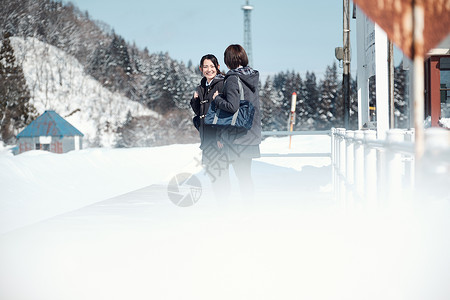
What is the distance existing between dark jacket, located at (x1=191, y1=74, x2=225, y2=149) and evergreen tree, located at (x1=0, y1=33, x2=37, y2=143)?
46.0 metres

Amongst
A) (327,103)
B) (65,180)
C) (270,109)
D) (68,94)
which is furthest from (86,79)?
(65,180)

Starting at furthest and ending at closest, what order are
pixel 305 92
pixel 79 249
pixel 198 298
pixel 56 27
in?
pixel 305 92, pixel 56 27, pixel 79 249, pixel 198 298

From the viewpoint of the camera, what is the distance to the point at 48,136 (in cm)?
4400

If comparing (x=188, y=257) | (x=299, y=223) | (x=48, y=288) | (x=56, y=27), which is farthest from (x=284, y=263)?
(x=56, y=27)

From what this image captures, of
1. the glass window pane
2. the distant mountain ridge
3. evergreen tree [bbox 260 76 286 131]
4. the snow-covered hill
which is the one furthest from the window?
evergreen tree [bbox 260 76 286 131]

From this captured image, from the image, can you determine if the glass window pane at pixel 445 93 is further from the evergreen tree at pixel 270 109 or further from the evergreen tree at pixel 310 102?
the evergreen tree at pixel 310 102

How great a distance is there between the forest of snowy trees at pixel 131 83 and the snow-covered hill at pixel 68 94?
1541mm

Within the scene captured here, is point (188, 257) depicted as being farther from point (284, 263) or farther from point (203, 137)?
point (203, 137)

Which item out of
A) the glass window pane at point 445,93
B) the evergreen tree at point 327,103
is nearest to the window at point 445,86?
the glass window pane at point 445,93

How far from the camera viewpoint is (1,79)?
170ft

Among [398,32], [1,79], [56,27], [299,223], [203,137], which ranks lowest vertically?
[299,223]

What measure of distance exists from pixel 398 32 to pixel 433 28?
0.35ft

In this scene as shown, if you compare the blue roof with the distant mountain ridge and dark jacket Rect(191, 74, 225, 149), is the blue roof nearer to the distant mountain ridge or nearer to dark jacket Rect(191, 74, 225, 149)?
the distant mountain ridge

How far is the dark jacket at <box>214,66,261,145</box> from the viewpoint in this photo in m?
5.06
